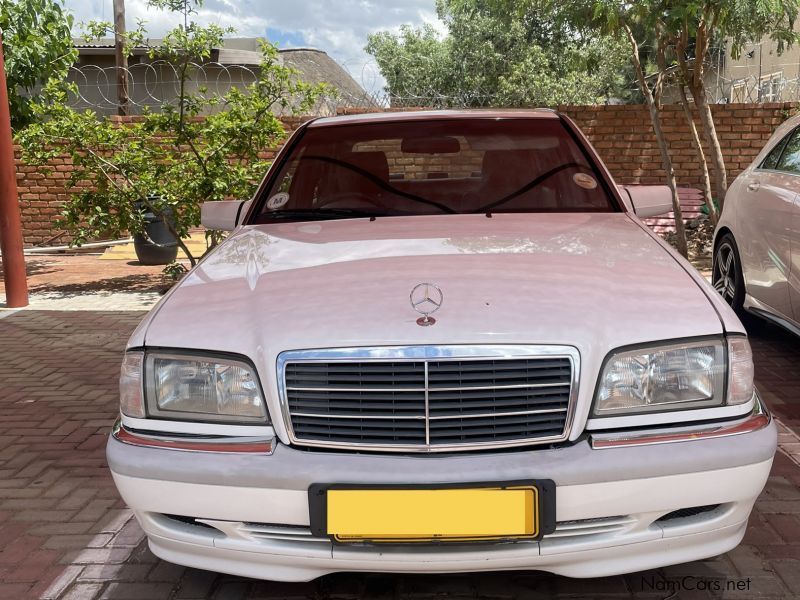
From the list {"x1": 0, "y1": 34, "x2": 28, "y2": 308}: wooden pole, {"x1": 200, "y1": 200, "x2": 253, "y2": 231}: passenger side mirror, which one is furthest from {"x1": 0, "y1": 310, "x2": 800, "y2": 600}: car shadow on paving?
{"x1": 0, "y1": 34, "x2": 28, "y2": 308}: wooden pole

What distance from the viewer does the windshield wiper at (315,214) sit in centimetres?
338

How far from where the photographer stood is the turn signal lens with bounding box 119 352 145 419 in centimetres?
230

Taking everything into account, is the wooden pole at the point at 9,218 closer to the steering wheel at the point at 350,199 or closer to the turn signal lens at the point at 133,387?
the steering wheel at the point at 350,199

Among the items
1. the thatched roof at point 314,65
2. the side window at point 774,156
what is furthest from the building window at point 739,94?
the thatched roof at point 314,65

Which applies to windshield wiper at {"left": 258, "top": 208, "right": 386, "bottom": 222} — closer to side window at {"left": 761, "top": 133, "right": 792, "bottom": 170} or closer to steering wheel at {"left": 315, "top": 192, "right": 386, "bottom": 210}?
steering wheel at {"left": 315, "top": 192, "right": 386, "bottom": 210}

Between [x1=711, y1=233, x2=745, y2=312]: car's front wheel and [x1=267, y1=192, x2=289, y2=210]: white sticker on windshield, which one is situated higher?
[x1=267, y1=192, x2=289, y2=210]: white sticker on windshield

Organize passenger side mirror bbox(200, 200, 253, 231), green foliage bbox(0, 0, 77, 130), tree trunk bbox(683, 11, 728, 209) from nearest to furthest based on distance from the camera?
passenger side mirror bbox(200, 200, 253, 231), green foliage bbox(0, 0, 77, 130), tree trunk bbox(683, 11, 728, 209)

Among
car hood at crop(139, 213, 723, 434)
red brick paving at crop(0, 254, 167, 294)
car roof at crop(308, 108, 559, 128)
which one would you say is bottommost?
red brick paving at crop(0, 254, 167, 294)

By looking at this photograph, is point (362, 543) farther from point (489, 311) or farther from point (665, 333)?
point (665, 333)

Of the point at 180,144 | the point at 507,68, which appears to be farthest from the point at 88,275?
the point at 507,68

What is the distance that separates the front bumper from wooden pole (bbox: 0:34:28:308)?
19.4ft

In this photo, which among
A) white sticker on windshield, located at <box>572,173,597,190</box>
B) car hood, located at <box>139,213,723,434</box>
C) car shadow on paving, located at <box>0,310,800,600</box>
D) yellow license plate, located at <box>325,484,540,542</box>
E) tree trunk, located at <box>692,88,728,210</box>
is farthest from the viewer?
tree trunk, located at <box>692,88,728,210</box>

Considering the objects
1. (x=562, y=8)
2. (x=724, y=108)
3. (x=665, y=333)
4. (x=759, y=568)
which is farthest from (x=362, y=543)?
(x=724, y=108)

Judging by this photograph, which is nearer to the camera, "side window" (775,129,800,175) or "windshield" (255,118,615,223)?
"windshield" (255,118,615,223)
